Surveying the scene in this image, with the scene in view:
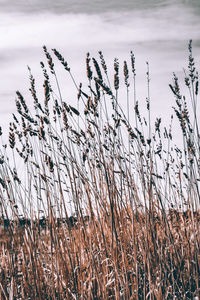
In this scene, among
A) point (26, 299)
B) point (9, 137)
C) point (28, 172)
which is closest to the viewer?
point (9, 137)

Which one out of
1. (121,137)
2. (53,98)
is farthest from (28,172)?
(121,137)

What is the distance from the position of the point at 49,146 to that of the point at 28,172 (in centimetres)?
22

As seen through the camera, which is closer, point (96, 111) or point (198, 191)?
point (96, 111)

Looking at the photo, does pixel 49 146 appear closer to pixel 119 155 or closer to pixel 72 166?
pixel 72 166

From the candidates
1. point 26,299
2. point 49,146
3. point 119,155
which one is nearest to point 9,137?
point 49,146

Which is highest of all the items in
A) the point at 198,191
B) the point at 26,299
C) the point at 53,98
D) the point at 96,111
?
the point at 53,98

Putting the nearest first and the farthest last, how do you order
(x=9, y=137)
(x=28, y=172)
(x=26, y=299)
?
(x=9, y=137), (x=26, y=299), (x=28, y=172)

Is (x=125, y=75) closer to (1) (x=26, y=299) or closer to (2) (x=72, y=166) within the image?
(2) (x=72, y=166)

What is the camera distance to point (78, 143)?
209 cm

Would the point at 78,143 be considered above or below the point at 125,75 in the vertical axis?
below

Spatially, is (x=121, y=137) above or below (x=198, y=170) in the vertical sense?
above

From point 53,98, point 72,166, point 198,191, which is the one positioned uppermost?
point 53,98

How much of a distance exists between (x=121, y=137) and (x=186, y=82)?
516 mm

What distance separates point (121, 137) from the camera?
6.72ft
